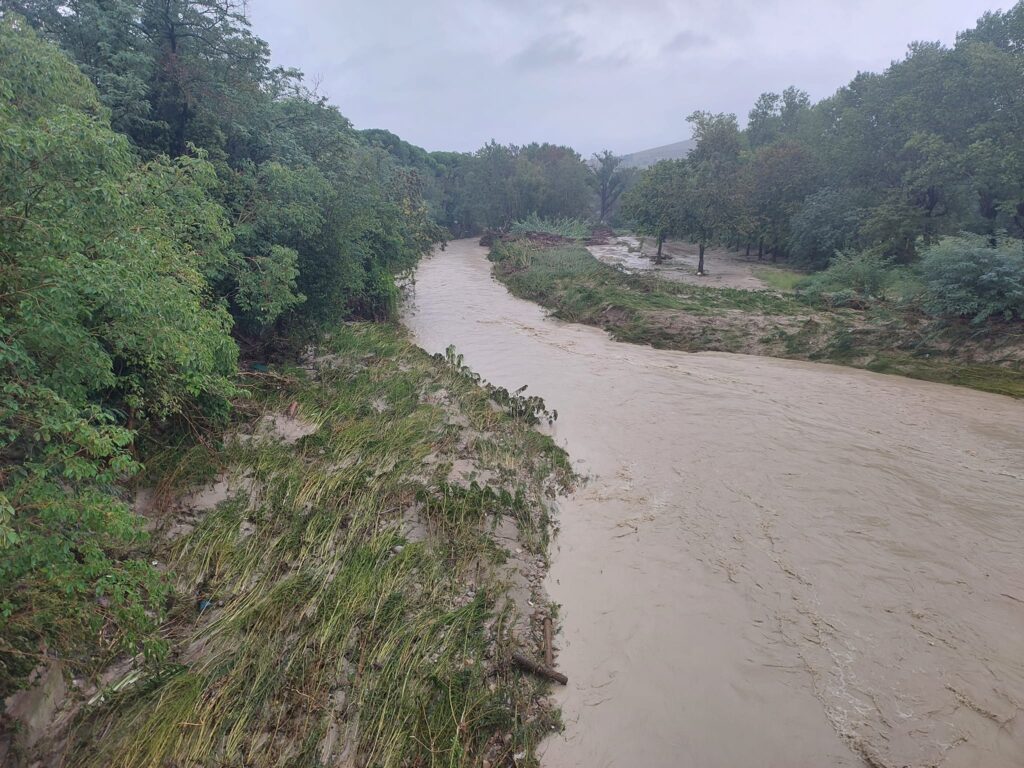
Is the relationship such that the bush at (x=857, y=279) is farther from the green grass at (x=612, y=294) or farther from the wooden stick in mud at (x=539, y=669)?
the wooden stick in mud at (x=539, y=669)

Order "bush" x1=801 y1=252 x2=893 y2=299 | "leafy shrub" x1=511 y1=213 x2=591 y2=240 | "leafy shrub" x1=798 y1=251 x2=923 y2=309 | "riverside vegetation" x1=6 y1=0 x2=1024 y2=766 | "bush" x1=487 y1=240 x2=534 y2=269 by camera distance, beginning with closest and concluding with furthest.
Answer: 1. "riverside vegetation" x1=6 y1=0 x2=1024 y2=766
2. "leafy shrub" x1=798 y1=251 x2=923 y2=309
3. "bush" x1=801 y1=252 x2=893 y2=299
4. "bush" x1=487 y1=240 x2=534 y2=269
5. "leafy shrub" x1=511 y1=213 x2=591 y2=240

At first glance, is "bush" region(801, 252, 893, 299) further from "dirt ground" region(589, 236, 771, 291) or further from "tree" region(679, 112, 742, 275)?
"tree" region(679, 112, 742, 275)

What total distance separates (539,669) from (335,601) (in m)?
1.95

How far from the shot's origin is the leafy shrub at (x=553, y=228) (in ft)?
138

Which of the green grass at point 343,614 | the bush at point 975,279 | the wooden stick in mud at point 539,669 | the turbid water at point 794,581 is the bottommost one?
the turbid water at point 794,581

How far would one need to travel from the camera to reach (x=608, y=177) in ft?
194

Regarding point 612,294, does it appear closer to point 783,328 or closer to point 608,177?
point 783,328

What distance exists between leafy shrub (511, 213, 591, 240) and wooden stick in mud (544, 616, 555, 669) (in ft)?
129

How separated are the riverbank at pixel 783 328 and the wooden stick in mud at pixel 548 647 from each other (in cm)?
1070

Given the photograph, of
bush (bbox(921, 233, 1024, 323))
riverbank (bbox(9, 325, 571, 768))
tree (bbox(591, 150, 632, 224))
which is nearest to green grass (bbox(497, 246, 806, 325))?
bush (bbox(921, 233, 1024, 323))

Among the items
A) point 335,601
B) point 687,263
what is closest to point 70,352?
point 335,601

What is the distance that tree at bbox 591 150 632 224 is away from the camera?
58.4 meters

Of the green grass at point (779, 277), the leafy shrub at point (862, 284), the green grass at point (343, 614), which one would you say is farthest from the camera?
the green grass at point (779, 277)

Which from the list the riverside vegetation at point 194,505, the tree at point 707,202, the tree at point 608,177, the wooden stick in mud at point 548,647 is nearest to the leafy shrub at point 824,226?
the tree at point 707,202
